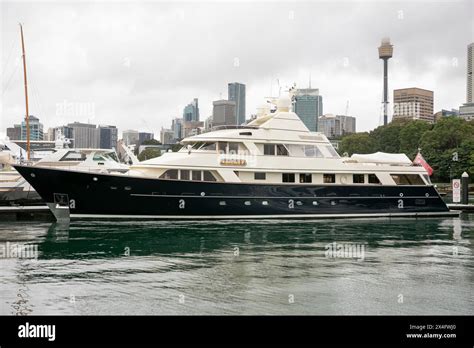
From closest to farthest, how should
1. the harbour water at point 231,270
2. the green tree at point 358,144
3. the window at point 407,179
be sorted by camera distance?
the harbour water at point 231,270, the window at point 407,179, the green tree at point 358,144

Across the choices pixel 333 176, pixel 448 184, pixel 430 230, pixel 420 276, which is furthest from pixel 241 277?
pixel 448 184

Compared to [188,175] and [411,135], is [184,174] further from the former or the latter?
[411,135]

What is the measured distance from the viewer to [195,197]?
27.8 meters

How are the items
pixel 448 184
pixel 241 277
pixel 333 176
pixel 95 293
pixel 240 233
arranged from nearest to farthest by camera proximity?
pixel 95 293, pixel 241 277, pixel 240 233, pixel 333 176, pixel 448 184

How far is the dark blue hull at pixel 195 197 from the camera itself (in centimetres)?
2638

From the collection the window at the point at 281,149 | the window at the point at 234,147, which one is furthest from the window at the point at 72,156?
the window at the point at 281,149

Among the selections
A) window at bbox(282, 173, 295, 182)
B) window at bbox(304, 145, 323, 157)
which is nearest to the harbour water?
window at bbox(282, 173, 295, 182)

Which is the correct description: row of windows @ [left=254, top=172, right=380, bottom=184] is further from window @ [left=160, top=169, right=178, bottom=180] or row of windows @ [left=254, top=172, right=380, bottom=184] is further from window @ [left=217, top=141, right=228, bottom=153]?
window @ [left=160, top=169, right=178, bottom=180]

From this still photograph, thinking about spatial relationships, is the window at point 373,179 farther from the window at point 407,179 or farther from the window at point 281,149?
the window at point 281,149

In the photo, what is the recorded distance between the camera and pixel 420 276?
1427 centimetres

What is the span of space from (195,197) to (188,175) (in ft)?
4.07
